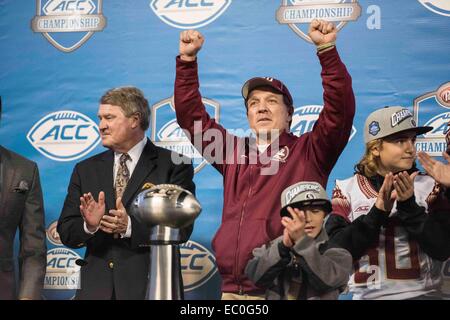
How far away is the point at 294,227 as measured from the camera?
7.98 feet

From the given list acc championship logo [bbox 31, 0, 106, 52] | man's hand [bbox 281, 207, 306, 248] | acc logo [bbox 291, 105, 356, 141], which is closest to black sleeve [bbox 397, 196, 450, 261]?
man's hand [bbox 281, 207, 306, 248]

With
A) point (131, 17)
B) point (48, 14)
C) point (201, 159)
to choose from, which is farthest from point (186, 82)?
point (48, 14)

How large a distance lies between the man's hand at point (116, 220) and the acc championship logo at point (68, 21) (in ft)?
3.82

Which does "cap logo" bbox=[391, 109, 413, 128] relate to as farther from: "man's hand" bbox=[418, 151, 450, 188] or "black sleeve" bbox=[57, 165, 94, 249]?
"black sleeve" bbox=[57, 165, 94, 249]

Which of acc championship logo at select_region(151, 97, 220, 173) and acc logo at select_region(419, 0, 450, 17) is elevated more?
acc logo at select_region(419, 0, 450, 17)

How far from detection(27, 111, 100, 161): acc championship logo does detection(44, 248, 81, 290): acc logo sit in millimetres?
434

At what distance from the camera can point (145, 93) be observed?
350 centimetres

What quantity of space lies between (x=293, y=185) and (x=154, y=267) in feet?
2.23

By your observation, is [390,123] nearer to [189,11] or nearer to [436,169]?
[436,169]

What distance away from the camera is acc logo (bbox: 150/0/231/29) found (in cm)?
349

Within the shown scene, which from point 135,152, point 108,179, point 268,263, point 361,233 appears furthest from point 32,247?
point 361,233
